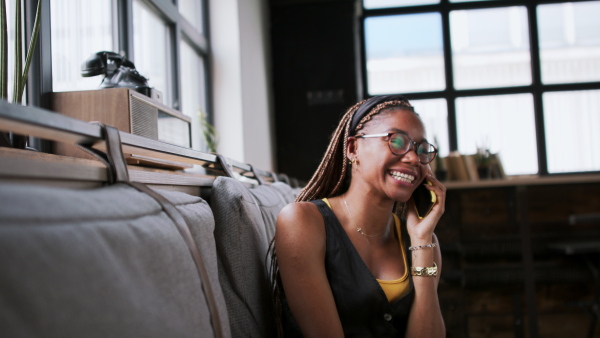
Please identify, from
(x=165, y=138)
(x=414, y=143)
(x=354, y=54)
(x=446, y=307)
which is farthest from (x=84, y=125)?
(x=354, y=54)

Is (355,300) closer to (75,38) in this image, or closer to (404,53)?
(75,38)

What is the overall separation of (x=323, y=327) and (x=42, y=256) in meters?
0.97

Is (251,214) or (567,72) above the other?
(567,72)

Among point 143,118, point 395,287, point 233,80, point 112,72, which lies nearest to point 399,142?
point 395,287

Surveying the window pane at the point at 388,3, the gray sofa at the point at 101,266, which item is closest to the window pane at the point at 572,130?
the window pane at the point at 388,3

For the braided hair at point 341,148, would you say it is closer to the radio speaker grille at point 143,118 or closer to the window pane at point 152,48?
the radio speaker grille at point 143,118

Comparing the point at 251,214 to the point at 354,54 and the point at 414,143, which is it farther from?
the point at 354,54

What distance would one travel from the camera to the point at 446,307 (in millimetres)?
4039

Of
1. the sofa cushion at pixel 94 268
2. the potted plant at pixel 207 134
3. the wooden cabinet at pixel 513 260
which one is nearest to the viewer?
the sofa cushion at pixel 94 268

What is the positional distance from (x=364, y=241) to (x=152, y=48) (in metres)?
2.09

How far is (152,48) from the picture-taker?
3219 millimetres

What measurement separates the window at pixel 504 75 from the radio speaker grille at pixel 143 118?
387cm

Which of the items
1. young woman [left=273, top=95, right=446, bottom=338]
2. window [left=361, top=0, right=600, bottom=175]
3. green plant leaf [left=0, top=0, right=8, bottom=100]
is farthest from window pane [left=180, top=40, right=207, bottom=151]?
green plant leaf [left=0, top=0, right=8, bottom=100]

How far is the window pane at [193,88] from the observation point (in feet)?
12.5
